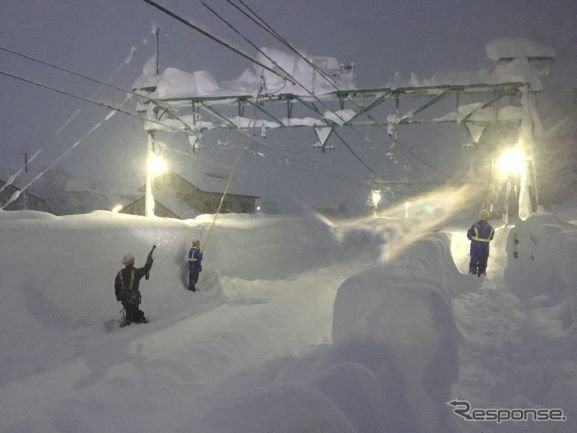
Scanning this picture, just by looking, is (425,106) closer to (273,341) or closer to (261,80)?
(261,80)

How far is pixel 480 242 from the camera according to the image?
28.9 feet

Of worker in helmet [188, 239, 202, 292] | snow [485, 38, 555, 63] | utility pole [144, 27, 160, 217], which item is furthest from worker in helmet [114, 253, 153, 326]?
snow [485, 38, 555, 63]

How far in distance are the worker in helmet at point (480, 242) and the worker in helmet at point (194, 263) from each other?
7.04 meters

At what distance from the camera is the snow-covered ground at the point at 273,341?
275 centimetres

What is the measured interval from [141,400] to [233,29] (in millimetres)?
4501


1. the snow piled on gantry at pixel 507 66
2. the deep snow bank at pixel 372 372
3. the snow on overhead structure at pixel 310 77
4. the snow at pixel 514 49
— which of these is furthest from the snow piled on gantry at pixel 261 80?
the deep snow bank at pixel 372 372

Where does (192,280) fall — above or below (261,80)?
below

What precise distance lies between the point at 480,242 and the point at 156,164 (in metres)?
10.5

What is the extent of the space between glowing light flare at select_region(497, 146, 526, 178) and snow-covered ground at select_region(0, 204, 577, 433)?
2.82m

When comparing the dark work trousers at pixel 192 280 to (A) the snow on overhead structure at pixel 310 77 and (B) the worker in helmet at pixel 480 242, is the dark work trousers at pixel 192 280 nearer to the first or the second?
(A) the snow on overhead structure at pixel 310 77

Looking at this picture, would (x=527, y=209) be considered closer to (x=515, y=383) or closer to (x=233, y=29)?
(x=515, y=383)

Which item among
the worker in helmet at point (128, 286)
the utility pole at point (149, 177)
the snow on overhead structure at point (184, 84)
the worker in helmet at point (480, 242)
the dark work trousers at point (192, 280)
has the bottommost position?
the dark work trousers at point (192, 280)

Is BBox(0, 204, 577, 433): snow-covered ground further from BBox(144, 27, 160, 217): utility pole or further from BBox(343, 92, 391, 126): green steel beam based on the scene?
BBox(343, 92, 391, 126): green steel beam

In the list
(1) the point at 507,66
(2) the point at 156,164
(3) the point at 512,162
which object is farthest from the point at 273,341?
(3) the point at 512,162
